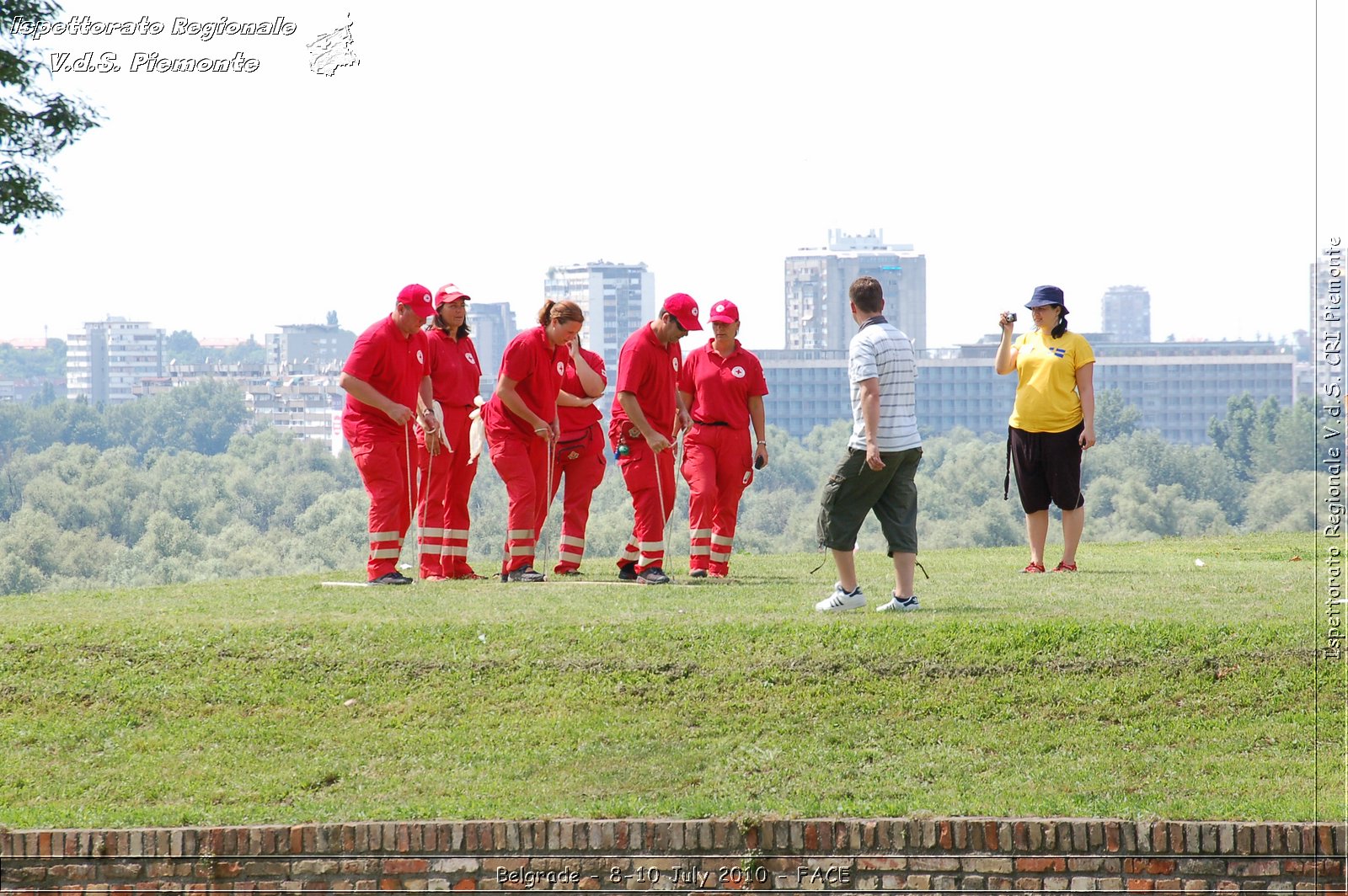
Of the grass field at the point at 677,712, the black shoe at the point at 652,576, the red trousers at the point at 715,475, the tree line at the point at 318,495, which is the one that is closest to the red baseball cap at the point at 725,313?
the red trousers at the point at 715,475

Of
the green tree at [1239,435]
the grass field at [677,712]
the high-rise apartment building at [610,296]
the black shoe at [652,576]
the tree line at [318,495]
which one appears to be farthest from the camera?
the high-rise apartment building at [610,296]

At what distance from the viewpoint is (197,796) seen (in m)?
8.27

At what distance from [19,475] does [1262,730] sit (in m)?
108

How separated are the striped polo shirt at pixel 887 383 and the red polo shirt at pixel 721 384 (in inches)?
95.0

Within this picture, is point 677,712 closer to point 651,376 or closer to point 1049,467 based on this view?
point 651,376

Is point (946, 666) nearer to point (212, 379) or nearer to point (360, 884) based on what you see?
point (360, 884)

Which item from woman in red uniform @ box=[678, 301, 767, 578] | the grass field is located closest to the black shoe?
woman in red uniform @ box=[678, 301, 767, 578]

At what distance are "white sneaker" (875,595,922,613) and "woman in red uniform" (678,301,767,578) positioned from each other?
259 centimetres

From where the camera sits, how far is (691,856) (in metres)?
7.61

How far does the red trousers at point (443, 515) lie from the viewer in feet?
43.4

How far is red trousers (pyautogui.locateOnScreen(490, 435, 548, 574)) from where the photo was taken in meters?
12.6

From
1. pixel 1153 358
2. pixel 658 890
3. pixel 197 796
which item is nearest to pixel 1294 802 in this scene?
pixel 658 890

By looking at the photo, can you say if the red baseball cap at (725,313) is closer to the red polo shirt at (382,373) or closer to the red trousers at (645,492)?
the red trousers at (645,492)

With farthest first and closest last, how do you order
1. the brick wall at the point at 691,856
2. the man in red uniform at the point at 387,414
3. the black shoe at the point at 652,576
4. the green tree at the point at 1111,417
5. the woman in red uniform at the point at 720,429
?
the green tree at the point at 1111,417 → the woman in red uniform at the point at 720,429 → the black shoe at the point at 652,576 → the man in red uniform at the point at 387,414 → the brick wall at the point at 691,856
